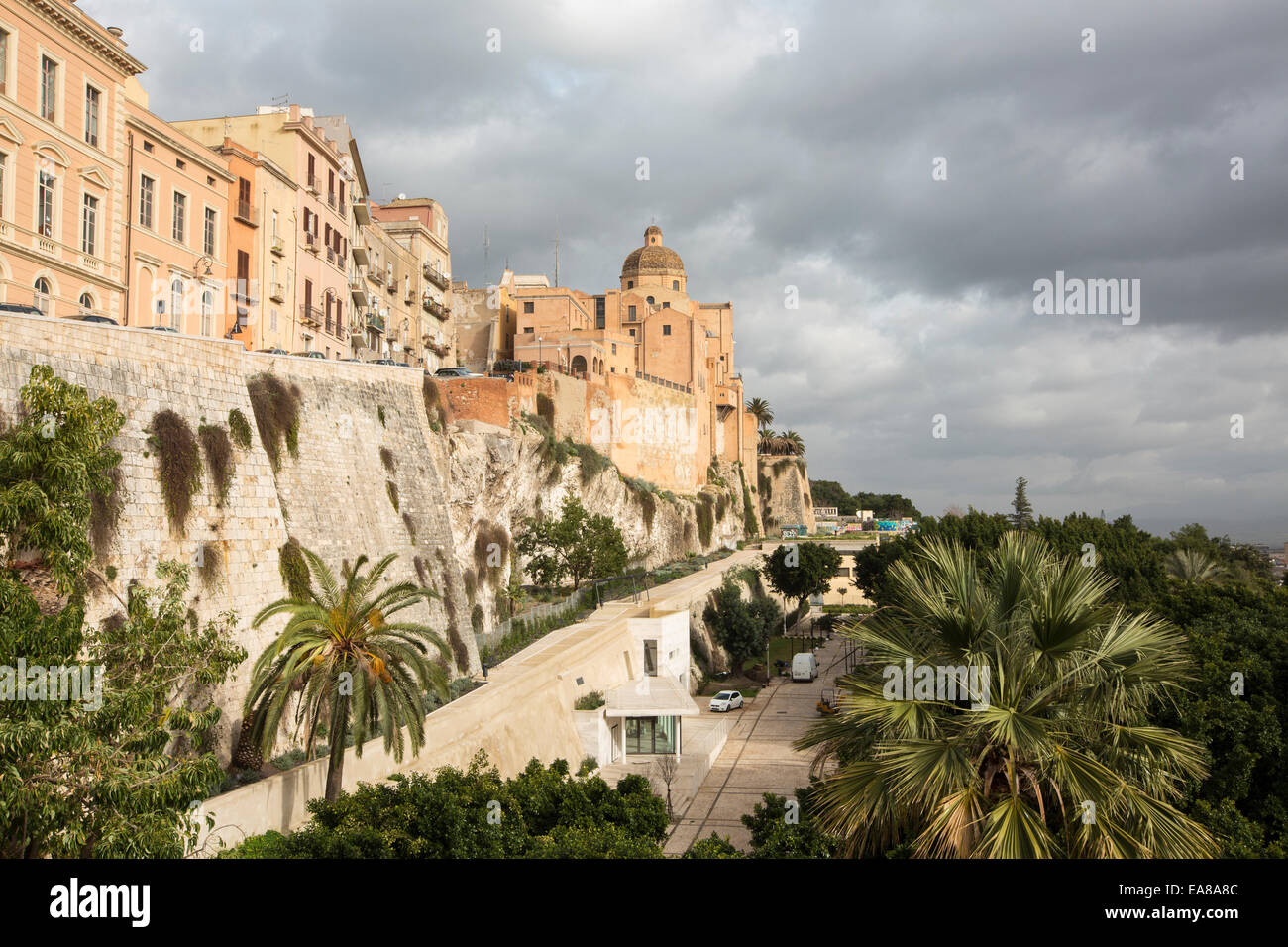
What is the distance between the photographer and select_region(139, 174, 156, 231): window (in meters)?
24.3

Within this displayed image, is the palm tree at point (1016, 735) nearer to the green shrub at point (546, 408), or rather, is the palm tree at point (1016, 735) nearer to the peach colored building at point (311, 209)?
the peach colored building at point (311, 209)

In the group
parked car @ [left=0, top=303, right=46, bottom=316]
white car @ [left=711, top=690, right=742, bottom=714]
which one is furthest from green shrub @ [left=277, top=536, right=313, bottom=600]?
white car @ [left=711, top=690, right=742, bottom=714]

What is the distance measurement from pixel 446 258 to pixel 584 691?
3268 centimetres

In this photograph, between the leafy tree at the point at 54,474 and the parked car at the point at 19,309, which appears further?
the parked car at the point at 19,309

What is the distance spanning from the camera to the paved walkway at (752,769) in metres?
24.2

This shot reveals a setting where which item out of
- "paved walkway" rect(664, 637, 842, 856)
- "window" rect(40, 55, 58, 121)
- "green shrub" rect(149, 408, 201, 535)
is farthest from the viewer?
"paved walkway" rect(664, 637, 842, 856)

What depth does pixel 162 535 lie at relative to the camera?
17.8 meters

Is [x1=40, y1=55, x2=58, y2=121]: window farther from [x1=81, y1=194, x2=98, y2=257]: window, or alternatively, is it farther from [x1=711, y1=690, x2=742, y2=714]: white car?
[x1=711, y1=690, x2=742, y2=714]: white car

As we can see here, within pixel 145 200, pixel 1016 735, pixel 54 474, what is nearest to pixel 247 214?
pixel 145 200

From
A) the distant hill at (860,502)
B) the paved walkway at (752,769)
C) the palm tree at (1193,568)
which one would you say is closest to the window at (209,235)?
the paved walkway at (752,769)

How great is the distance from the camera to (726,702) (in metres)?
39.2

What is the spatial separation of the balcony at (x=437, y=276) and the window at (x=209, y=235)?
21.1m

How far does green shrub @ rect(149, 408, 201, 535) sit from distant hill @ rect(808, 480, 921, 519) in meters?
133

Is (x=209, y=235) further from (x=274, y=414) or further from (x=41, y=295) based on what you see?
(x=274, y=414)
